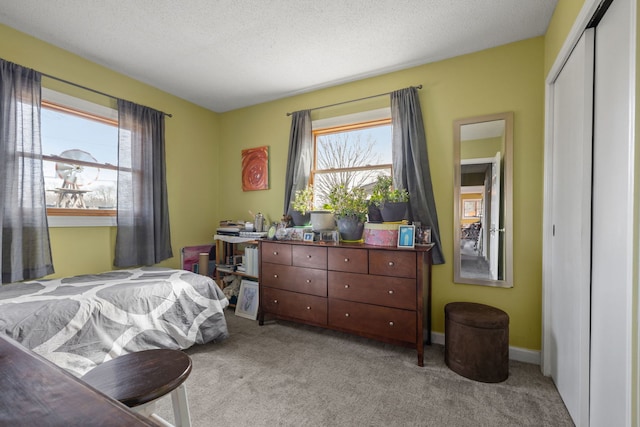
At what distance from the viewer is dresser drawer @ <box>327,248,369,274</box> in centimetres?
232

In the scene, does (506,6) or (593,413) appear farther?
(506,6)

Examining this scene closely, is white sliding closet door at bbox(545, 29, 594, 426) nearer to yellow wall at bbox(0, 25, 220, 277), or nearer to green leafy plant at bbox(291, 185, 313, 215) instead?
green leafy plant at bbox(291, 185, 313, 215)

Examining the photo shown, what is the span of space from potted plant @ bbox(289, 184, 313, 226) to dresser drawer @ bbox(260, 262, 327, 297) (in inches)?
22.5

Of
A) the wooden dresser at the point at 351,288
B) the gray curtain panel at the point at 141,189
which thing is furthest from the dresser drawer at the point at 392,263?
the gray curtain panel at the point at 141,189

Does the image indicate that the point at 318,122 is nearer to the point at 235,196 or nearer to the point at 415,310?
the point at 235,196

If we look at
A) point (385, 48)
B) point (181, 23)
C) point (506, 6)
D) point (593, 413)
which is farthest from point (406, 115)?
point (593, 413)

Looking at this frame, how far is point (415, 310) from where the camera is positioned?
2.14 m

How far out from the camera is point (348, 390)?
184 centimetres

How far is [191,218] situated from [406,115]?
9.31 feet

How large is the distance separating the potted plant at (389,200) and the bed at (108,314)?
1.69m

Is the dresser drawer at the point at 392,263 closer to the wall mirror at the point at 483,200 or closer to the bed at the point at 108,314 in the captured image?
the wall mirror at the point at 483,200

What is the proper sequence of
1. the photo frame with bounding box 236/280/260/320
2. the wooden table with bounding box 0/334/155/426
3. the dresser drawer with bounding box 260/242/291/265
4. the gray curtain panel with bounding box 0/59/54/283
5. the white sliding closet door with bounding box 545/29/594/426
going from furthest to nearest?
the photo frame with bounding box 236/280/260/320 → the dresser drawer with bounding box 260/242/291/265 → the gray curtain panel with bounding box 0/59/54/283 → the white sliding closet door with bounding box 545/29/594/426 → the wooden table with bounding box 0/334/155/426

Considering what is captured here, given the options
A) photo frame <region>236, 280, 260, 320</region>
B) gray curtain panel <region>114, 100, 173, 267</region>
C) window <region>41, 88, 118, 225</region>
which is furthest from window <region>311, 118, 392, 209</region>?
window <region>41, 88, 118, 225</region>

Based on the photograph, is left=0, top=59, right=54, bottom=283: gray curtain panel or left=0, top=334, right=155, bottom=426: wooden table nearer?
left=0, top=334, right=155, bottom=426: wooden table
